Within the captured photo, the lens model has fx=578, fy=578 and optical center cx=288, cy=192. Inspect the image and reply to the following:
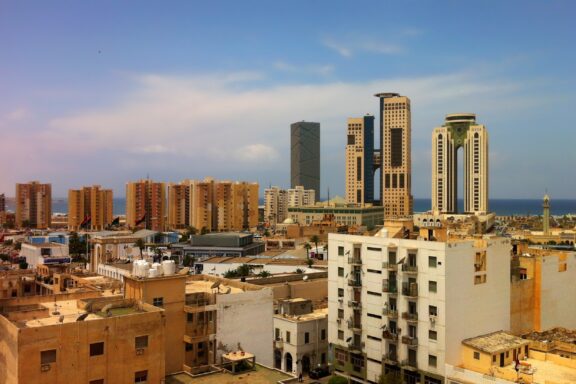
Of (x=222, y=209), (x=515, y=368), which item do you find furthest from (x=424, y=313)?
(x=222, y=209)

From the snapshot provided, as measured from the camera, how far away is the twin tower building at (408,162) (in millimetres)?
139875

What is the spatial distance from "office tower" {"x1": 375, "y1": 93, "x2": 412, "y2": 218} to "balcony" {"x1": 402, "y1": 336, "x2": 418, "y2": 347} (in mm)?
Result: 149437

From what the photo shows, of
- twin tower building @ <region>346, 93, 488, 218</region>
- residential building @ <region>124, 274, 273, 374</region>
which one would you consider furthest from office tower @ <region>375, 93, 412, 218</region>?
residential building @ <region>124, 274, 273, 374</region>

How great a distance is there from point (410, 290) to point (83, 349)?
17.9 meters

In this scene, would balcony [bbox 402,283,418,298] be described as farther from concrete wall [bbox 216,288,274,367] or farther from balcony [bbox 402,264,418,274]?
concrete wall [bbox 216,288,274,367]

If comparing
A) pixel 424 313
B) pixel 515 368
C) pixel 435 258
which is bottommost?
pixel 515 368

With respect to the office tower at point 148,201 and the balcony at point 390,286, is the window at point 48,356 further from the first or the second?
the office tower at point 148,201

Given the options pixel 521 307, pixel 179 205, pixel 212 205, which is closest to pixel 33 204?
pixel 179 205

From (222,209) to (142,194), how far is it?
21.6m

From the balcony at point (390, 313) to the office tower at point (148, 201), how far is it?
414 feet

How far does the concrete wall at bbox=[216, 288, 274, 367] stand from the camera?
30.5 metres

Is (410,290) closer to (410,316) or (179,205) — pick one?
(410,316)

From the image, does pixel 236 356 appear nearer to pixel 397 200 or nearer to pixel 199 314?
pixel 199 314

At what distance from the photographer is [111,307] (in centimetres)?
2383
